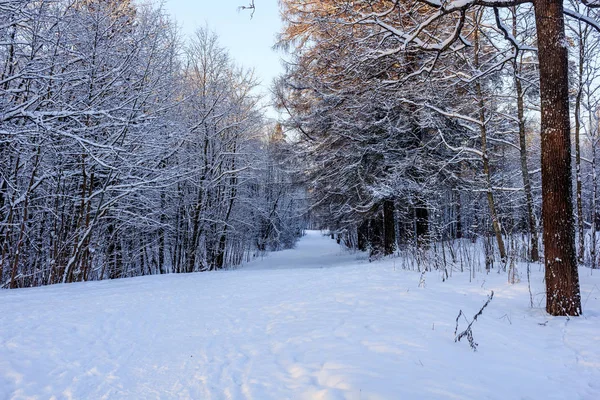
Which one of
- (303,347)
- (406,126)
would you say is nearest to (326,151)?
(406,126)

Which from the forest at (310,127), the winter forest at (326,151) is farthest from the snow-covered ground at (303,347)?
the forest at (310,127)

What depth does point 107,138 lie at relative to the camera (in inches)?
342

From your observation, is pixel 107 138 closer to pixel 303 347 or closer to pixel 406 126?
pixel 303 347

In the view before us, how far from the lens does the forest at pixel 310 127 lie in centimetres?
575

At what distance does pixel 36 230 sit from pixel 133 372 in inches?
300

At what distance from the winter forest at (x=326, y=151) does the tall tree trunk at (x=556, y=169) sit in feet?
0.05

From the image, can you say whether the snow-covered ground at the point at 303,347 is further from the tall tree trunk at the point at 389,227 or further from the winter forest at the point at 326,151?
the tall tree trunk at the point at 389,227

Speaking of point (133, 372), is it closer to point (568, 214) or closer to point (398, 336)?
point (398, 336)

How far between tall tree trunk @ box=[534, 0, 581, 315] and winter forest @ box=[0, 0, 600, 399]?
0.6 inches

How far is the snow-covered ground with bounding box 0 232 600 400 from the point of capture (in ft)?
8.30

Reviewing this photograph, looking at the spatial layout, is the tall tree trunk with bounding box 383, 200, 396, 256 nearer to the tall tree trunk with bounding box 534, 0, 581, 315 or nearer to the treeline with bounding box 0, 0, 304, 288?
the treeline with bounding box 0, 0, 304, 288

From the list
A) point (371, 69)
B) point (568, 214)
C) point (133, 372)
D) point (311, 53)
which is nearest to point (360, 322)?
point (133, 372)

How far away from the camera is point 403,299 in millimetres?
4977

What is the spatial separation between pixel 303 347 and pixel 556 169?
3555 millimetres
